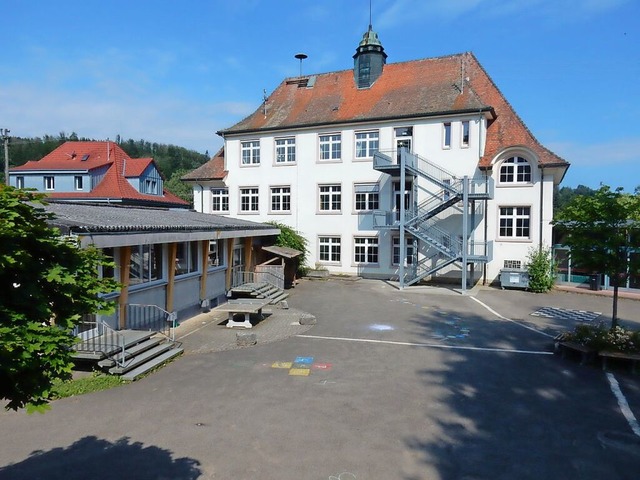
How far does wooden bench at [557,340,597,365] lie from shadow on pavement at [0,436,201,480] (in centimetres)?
877

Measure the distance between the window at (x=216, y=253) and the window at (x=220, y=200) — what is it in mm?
12182

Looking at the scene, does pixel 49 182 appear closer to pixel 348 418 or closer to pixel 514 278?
pixel 514 278

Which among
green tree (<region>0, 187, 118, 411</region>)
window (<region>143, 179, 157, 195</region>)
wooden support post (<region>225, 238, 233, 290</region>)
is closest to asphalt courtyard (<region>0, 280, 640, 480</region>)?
green tree (<region>0, 187, 118, 411</region>)

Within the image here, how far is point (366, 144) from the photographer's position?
1066 inches

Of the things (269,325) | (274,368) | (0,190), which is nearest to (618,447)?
(274,368)

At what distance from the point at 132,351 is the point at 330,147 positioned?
66.0 feet

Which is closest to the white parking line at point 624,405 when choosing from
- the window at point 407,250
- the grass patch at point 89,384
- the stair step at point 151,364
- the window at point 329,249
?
the stair step at point 151,364

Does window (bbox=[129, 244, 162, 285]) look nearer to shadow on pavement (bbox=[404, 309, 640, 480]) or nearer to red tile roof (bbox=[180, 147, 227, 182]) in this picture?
shadow on pavement (bbox=[404, 309, 640, 480])

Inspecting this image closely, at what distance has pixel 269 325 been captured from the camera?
14672mm

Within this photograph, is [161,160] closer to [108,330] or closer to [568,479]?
[108,330]

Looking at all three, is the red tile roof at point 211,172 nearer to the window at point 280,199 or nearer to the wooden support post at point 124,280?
the window at point 280,199

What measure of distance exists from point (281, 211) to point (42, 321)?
84.6ft

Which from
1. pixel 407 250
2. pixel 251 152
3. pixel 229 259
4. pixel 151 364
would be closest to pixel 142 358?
pixel 151 364

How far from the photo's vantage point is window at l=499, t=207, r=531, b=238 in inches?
943
